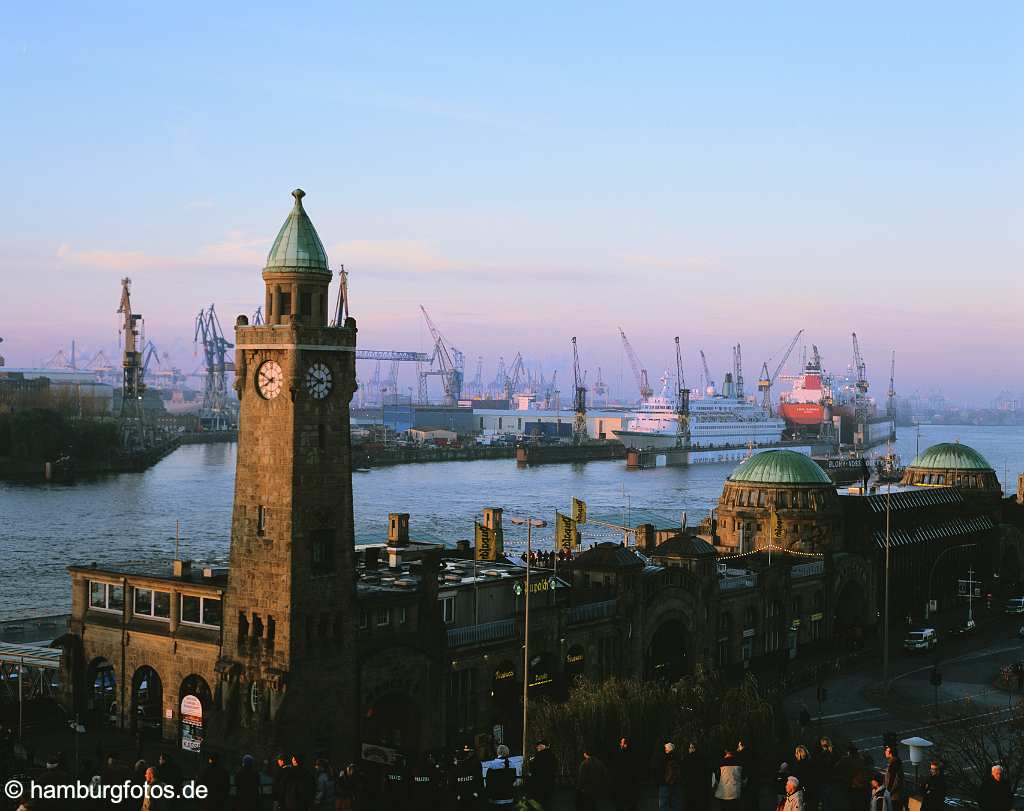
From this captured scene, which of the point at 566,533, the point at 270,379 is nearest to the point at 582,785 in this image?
the point at 270,379

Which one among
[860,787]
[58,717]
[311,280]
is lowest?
[58,717]

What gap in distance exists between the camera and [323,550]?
37.8 metres

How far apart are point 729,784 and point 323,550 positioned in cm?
1792

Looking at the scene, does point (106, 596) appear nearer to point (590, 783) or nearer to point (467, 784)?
point (467, 784)

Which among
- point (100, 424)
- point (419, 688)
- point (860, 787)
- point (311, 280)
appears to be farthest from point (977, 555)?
point (100, 424)

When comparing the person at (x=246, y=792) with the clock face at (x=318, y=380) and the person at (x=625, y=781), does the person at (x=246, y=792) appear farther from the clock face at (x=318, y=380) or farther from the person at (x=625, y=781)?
the clock face at (x=318, y=380)

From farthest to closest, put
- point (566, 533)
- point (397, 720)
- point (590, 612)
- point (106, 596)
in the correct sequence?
point (566, 533) < point (590, 612) < point (106, 596) < point (397, 720)

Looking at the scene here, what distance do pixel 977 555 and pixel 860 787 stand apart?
68.7 m

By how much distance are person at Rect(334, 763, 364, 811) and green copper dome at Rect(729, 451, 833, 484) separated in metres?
48.4

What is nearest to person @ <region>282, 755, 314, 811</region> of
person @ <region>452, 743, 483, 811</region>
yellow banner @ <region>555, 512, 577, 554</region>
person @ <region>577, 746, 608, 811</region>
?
person @ <region>452, 743, 483, 811</region>

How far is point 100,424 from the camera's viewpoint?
628ft

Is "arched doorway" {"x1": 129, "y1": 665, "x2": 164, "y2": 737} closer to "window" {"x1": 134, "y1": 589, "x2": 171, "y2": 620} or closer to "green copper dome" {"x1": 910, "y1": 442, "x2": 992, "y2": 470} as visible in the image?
"window" {"x1": 134, "y1": 589, "x2": 171, "y2": 620}

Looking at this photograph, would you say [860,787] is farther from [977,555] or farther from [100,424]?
[100,424]

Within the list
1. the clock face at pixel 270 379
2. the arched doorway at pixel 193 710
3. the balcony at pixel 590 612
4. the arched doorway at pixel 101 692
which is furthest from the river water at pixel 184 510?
the clock face at pixel 270 379
